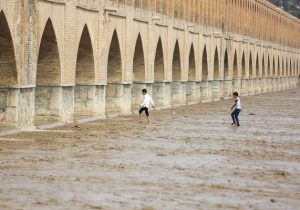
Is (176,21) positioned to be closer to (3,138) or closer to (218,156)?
(3,138)

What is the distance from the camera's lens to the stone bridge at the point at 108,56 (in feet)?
Answer: 81.8

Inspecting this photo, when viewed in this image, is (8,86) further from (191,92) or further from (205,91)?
(205,91)

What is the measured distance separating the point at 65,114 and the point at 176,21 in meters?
17.2

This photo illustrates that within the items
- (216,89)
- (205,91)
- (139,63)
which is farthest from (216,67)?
(139,63)

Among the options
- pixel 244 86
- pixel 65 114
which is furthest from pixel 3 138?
pixel 244 86

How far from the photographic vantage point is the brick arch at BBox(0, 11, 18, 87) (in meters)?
24.0

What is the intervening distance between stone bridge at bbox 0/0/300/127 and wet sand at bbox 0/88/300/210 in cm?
151

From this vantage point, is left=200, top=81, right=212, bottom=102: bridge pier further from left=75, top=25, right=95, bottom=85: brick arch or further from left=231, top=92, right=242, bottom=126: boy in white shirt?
left=231, top=92, right=242, bottom=126: boy in white shirt

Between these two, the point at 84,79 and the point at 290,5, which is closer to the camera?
the point at 84,79

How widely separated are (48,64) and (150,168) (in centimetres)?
1224

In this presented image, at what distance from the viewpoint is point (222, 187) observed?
14.0 m

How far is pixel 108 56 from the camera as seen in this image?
34.9 metres

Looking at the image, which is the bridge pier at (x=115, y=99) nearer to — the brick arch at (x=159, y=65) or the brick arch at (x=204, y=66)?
the brick arch at (x=159, y=65)

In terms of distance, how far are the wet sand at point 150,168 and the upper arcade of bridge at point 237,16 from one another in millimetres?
11347
